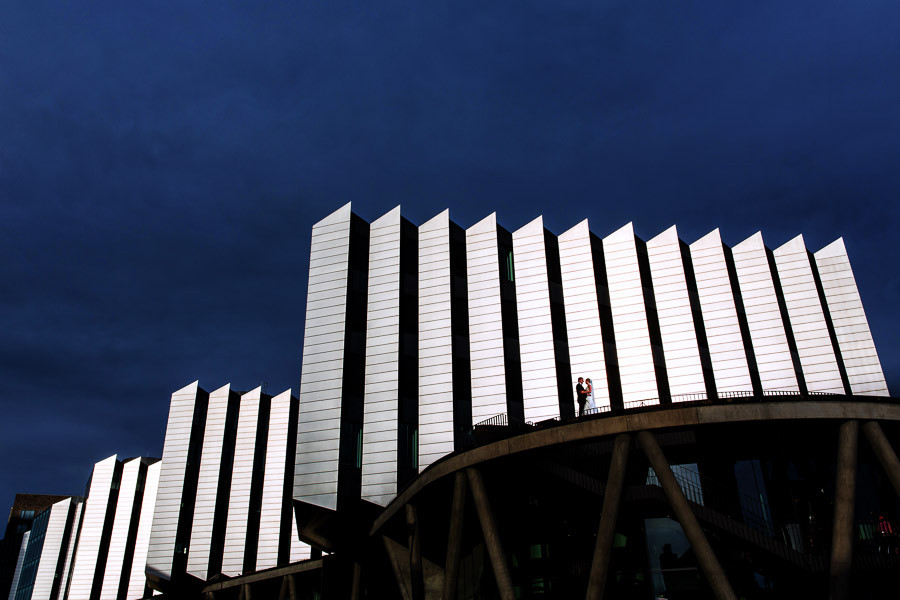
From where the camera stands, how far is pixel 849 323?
40125mm

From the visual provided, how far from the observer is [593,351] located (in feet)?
119

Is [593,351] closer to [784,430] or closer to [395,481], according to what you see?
[395,481]

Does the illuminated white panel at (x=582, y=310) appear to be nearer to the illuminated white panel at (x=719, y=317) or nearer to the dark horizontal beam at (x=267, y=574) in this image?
the illuminated white panel at (x=719, y=317)

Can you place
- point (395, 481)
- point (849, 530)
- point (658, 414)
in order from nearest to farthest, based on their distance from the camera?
point (849, 530) < point (658, 414) < point (395, 481)

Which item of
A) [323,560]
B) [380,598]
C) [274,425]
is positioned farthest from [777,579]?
[274,425]

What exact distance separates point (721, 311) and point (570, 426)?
2223 cm

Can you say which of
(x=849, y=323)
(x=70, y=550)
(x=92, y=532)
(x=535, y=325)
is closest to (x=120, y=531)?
(x=92, y=532)

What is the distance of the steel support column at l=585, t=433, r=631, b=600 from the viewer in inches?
704

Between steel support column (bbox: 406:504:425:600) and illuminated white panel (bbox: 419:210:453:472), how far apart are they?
5.88 meters

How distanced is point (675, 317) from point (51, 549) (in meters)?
70.0

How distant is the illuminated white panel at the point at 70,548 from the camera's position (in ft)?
219

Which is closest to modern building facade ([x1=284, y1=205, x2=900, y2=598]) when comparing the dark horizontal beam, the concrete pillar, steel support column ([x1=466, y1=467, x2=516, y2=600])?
steel support column ([x1=466, y1=467, x2=516, y2=600])

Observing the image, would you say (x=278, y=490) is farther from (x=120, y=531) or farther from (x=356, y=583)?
(x=120, y=531)

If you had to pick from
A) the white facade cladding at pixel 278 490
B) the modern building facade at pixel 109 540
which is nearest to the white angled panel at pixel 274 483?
the white facade cladding at pixel 278 490
